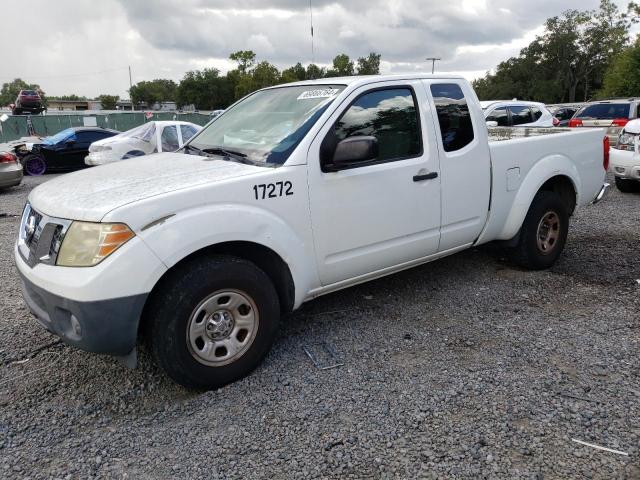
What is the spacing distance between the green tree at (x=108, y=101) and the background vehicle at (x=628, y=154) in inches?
4363

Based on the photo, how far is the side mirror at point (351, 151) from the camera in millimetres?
3236

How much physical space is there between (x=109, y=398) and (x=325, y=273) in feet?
5.09

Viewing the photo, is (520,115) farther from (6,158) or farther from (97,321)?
(97,321)

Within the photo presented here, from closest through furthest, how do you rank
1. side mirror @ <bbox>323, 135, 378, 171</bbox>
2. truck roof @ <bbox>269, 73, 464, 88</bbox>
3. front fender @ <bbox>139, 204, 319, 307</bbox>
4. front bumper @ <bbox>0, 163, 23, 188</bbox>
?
front fender @ <bbox>139, 204, 319, 307</bbox>
side mirror @ <bbox>323, 135, 378, 171</bbox>
truck roof @ <bbox>269, 73, 464, 88</bbox>
front bumper @ <bbox>0, 163, 23, 188</bbox>

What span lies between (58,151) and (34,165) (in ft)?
2.47

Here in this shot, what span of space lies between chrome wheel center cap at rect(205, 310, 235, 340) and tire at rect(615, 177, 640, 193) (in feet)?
29.0

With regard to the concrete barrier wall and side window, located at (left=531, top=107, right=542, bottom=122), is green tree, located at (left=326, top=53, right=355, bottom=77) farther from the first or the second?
side window, located at (left=531, top=107, right=542, bottom=122)

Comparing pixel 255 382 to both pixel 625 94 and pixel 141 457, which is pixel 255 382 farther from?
pixel 625 94

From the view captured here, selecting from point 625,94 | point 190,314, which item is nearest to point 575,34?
point 625,94

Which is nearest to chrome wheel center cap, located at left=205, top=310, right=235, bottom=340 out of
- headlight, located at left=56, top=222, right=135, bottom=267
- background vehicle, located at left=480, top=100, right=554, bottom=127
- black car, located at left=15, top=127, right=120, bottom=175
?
headlight, located at left=56, top=222, right=135, bottom=267

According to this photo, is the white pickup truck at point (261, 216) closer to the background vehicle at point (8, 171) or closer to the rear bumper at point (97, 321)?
the rear bumper at point (97, 321)

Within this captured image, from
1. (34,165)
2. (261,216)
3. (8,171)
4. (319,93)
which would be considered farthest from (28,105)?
(261,216)

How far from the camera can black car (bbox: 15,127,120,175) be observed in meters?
14.2

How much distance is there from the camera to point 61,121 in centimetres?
2692
